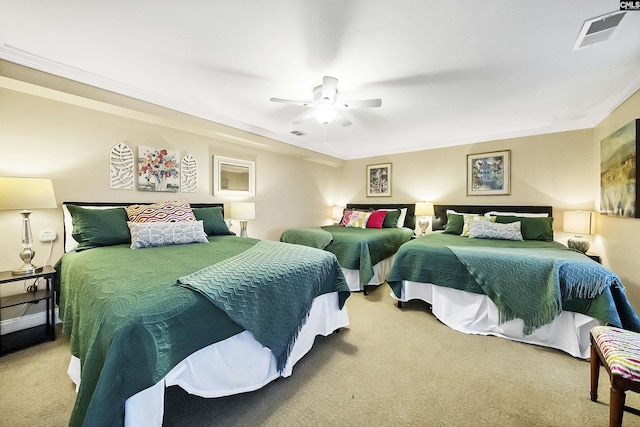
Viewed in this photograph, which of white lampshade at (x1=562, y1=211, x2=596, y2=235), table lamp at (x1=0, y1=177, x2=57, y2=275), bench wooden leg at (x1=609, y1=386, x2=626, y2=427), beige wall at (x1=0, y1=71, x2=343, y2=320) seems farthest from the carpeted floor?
white lampshade at (x1=562, y1=211, x2=596, y2=235)

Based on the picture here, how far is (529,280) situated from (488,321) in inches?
21.4

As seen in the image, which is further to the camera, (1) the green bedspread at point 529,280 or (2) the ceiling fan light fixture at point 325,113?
(2) the ceiling fan light fixture at point 325,113

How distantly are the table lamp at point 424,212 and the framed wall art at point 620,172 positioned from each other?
210 cm

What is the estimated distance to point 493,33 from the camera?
178 centimetres

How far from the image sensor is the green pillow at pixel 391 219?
4.55 m

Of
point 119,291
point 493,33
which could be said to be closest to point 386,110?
point 493,33

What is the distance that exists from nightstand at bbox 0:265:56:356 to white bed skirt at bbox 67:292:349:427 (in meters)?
0.99

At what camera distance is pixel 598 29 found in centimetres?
172

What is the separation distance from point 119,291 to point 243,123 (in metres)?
3.02

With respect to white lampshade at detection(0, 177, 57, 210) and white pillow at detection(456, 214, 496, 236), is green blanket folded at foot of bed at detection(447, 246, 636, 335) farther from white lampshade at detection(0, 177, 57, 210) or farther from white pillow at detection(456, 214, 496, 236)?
white lampshade at detection(0, 177, 57, 210)

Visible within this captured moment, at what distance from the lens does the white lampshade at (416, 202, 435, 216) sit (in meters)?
4.62

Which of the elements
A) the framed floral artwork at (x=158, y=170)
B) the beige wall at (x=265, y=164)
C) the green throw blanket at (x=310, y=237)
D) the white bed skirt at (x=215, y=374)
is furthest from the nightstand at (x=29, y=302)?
the green throw blanket at (x=310, y=237)

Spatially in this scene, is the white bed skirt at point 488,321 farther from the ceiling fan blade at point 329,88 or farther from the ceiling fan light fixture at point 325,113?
the ceiling fan blade at point 329,88

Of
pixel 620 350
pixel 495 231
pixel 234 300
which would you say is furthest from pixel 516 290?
pixel 234 300
